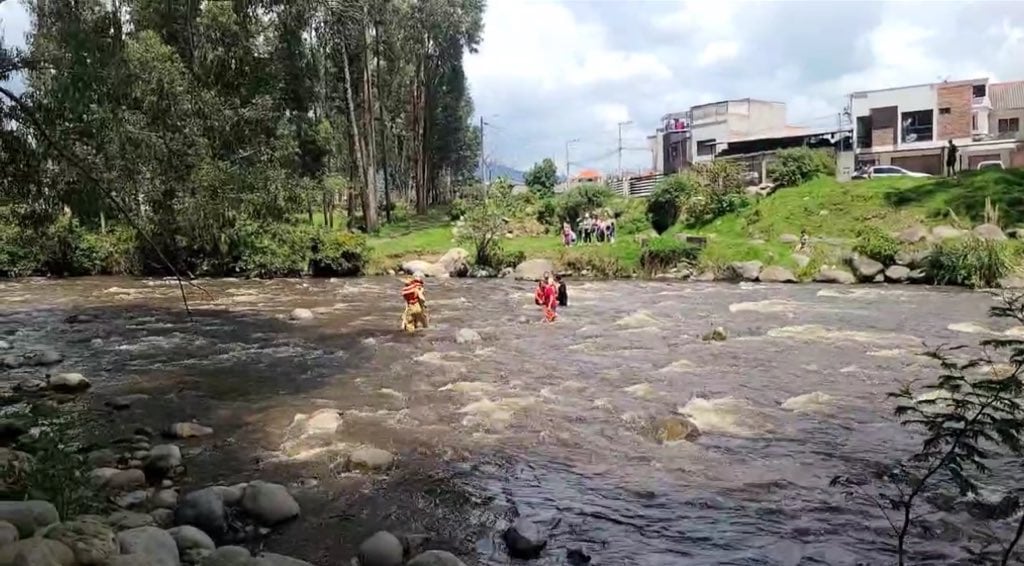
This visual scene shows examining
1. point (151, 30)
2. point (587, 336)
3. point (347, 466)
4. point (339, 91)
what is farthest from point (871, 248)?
point (339, 91)

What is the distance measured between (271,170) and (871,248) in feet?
75.2

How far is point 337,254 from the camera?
36.3 meters

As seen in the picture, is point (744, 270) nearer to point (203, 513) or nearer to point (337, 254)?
point (337, 254)

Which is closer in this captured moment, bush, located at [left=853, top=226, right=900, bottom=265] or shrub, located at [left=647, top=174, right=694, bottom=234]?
bush, located at [left=853, top=226, right=900, bottom=265]

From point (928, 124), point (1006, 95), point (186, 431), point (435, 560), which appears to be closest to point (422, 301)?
point (186, 431)

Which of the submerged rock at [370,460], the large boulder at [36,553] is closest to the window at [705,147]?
the submerged rock at [370,460]

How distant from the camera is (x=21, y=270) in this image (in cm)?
3662

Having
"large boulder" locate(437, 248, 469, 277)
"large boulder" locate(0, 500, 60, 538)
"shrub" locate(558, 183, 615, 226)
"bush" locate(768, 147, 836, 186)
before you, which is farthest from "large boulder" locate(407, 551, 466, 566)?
"shrub" locate(558, 183, 615, 226)

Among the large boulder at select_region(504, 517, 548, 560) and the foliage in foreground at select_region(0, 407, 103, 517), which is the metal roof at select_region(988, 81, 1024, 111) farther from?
the foliage in foreground at select_region(0, 407, 103, 517)

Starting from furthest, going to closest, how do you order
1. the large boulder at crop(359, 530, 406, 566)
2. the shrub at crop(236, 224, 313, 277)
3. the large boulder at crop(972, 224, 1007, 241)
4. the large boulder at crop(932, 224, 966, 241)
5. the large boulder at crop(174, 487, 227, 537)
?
the shrub at crop(236, 224, 313, 277), the large boulder at crop(932, 224, 966, 241), the large boulder at crop(972, 224, 1007, 241), the large boulder at crop(174, 487, 227, 537), the large boulder at crop(359, 530, 406, 566)

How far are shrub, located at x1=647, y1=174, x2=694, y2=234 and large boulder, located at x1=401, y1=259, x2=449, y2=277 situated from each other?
1271cm

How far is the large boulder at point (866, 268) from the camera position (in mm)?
29719

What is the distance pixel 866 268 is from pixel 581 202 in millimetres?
19340

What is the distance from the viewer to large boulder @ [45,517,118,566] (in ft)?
15.4
